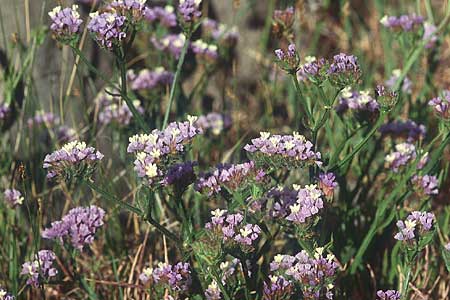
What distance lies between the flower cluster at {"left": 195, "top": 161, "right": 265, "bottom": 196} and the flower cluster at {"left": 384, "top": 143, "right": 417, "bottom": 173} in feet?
1.96

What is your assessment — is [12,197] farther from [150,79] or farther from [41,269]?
[150,79]

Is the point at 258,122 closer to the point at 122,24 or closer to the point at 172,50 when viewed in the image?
the point at 172,50

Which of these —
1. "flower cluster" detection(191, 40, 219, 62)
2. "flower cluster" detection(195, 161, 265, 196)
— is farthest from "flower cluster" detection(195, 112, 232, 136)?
"flower cluster" detection(195, 161, 265, 196)

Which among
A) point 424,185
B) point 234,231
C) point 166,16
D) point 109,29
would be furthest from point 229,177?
point 166,16

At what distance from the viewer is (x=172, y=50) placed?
2676mm

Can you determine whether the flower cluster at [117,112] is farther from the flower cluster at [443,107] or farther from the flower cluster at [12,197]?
the flower cluster at [443,107]

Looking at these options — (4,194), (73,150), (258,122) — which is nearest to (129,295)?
(4,194)

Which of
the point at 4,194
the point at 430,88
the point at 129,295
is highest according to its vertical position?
the point at 430,88

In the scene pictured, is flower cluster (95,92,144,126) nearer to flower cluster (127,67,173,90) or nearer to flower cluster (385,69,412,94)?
flower cluster (127,67,173,90)

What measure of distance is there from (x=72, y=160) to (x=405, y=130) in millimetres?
1119

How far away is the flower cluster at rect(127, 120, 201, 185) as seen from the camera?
1.68 metres

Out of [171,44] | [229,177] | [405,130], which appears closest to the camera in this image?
[229,177]

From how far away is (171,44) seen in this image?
2676mm

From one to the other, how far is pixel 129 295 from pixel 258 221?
0.50m
